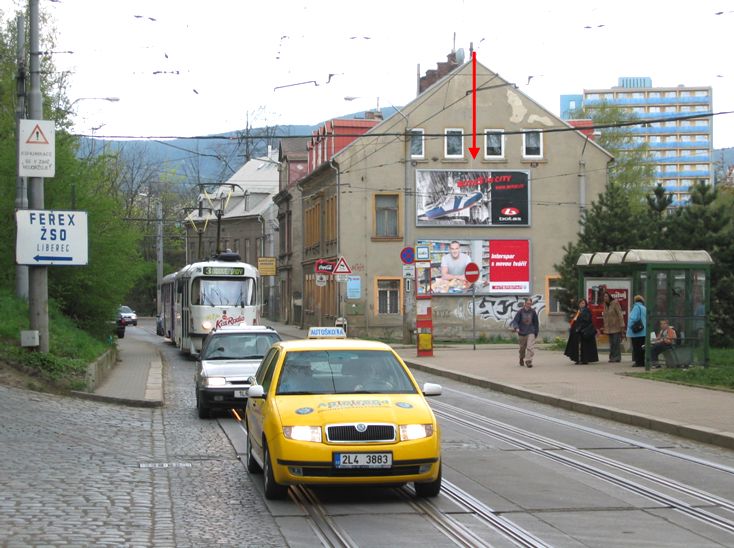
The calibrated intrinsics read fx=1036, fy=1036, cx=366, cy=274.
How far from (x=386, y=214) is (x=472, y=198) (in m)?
4.15

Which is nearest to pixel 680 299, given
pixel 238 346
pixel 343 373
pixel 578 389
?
pixel 578 389

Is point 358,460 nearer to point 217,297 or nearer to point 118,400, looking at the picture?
point 118,400

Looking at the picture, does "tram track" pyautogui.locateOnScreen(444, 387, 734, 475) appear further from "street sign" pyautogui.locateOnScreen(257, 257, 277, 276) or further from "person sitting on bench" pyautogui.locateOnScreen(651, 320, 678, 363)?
"street sign" pyautogui.locateOnScreen(257, 257, 277, 276)

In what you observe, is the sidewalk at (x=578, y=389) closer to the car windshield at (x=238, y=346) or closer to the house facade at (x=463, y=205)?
the car windshield at (x=238, y=346)

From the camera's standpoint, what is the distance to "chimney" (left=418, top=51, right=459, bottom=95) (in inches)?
2142

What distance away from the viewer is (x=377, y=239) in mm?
48719

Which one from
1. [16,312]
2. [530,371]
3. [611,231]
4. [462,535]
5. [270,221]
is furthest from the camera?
[270,221]

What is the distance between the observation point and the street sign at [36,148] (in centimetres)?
1948

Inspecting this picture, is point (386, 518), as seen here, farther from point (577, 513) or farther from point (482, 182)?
point (482, 182)

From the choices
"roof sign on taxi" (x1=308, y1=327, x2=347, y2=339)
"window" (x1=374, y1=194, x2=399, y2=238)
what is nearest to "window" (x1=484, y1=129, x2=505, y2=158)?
"window" (x1=374, y1=194, x2=399, y2=238)

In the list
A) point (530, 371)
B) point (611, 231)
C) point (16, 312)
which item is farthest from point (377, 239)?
point (16, 312)

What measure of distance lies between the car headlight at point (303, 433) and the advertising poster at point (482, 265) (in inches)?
1523

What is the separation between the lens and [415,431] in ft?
29.8

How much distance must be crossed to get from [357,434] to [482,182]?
4037 centimetres
